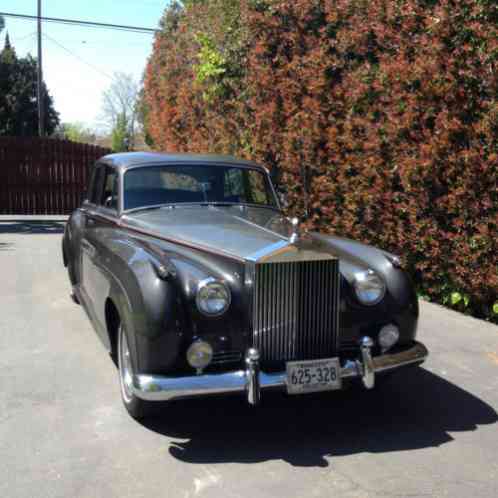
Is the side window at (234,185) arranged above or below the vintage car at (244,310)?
above

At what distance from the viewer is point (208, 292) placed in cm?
361

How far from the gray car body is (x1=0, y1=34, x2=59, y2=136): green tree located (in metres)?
34.8

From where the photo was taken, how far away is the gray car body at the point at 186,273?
3.56 metres

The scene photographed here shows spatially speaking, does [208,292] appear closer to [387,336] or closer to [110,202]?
[387,336]

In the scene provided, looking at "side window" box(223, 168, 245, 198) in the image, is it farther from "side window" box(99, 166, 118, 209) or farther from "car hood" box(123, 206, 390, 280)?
"side window" box(99, 166, 118, 209)

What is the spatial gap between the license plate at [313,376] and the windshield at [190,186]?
209 centimetres

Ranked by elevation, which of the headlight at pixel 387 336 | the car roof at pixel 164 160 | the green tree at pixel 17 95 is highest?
the green tree at pixel 17 95

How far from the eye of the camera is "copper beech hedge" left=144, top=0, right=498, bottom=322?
616 cm

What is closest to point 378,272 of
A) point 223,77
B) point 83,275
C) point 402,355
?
point 402,355

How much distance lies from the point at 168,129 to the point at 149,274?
46.6 feet

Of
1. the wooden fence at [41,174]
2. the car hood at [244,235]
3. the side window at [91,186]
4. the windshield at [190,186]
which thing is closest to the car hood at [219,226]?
the car hood at [244,235]

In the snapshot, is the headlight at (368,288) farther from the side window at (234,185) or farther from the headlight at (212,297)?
the side window at (234,185)

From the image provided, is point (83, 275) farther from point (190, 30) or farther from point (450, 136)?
point (190, 30)

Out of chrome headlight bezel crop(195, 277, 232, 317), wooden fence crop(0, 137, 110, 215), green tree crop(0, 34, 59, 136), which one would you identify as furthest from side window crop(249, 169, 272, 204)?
green tree crop(0, 34, 59, 136)
